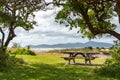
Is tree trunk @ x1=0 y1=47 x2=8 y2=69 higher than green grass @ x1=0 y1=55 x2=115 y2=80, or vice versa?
tree trunk @ x1=0 y1=47 x2=8 y2=69

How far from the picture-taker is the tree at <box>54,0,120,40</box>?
24.5 metres

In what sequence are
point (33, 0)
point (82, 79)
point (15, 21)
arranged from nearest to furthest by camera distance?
point (82, 79), point (33, 0), point (15, 21)

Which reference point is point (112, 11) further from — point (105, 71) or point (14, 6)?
point (14, 6)

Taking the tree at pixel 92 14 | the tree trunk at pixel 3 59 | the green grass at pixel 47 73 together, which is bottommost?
the green grass at pixel 47 73

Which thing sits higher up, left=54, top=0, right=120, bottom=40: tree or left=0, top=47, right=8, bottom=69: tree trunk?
left=54, top=0, right=120, bottom=40: tree

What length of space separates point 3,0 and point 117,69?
528 inches

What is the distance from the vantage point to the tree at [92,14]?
24453mm

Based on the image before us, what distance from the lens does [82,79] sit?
19.1 metres

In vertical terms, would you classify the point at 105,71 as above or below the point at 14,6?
below

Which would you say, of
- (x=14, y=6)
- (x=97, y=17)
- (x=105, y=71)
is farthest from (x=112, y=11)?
(x=14, y=6)

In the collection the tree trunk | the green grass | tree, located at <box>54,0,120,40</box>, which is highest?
tree, located at <box>54,0,120,40</box>

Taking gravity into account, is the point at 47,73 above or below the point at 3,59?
below

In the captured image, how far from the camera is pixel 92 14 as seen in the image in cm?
2727

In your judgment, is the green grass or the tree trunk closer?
the green grass
